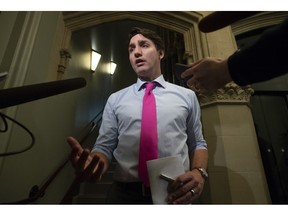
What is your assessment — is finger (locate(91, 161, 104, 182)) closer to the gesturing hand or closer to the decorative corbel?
the gesturing hand

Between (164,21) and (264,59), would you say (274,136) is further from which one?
(164,21)

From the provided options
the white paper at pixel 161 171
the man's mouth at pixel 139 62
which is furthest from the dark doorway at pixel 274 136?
the man's mouth at pixel 139 62

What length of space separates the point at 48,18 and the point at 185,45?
2.88ft

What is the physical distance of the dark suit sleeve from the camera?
47cm

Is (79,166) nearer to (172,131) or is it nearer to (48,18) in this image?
(172,131)

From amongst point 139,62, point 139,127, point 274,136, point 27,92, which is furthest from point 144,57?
point 274,136

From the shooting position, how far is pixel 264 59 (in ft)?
1.59

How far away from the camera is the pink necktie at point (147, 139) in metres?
0.78

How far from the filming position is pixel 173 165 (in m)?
0.72

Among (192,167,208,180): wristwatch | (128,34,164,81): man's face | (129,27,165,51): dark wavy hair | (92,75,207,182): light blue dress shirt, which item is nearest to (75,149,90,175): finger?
(92,75,207,182): light blue dress shirt

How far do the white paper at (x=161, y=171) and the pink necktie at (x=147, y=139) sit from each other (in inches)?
2.1

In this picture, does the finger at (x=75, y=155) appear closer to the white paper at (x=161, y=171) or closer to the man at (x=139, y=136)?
the man at (x=139, y=136)

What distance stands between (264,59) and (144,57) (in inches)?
24.0
